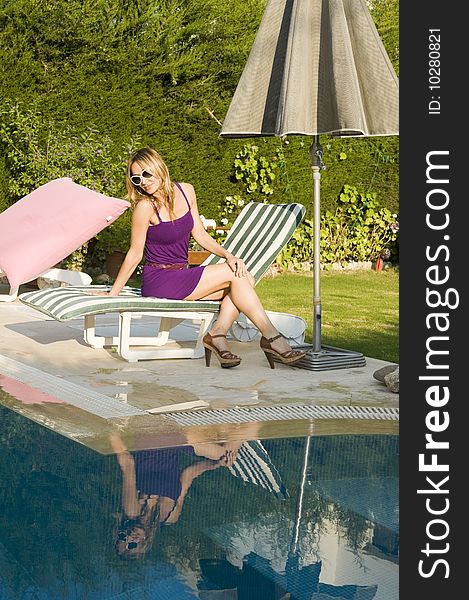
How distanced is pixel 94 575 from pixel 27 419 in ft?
6.76

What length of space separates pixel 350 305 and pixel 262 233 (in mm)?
3287

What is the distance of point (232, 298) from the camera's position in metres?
6.48

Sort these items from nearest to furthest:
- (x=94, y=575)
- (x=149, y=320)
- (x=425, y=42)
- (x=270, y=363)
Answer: (x=425, y=42) < (x=94, y=575) < (x=270, y=363) < (x=149, y=320)

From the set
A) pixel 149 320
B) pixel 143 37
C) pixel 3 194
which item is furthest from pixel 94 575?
pixel 143 37

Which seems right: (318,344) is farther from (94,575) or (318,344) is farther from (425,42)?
(425,42)

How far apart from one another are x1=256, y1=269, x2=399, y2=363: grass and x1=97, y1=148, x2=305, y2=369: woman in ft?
3.78

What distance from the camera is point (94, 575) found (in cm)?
303

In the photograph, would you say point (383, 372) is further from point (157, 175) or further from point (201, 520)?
point (201, 520)

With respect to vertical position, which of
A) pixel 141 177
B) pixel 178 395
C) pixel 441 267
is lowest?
pixel 178 395

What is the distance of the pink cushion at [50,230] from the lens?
8.50m

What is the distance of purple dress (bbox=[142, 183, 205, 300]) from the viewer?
668 cm

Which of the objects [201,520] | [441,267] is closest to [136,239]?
[201,520]

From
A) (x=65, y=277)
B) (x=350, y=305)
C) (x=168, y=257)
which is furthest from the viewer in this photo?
(x=350, y=305)

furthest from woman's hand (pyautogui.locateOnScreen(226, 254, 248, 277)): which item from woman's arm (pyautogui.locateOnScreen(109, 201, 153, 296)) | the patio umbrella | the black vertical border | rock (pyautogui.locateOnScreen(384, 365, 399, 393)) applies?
the black vertical border
